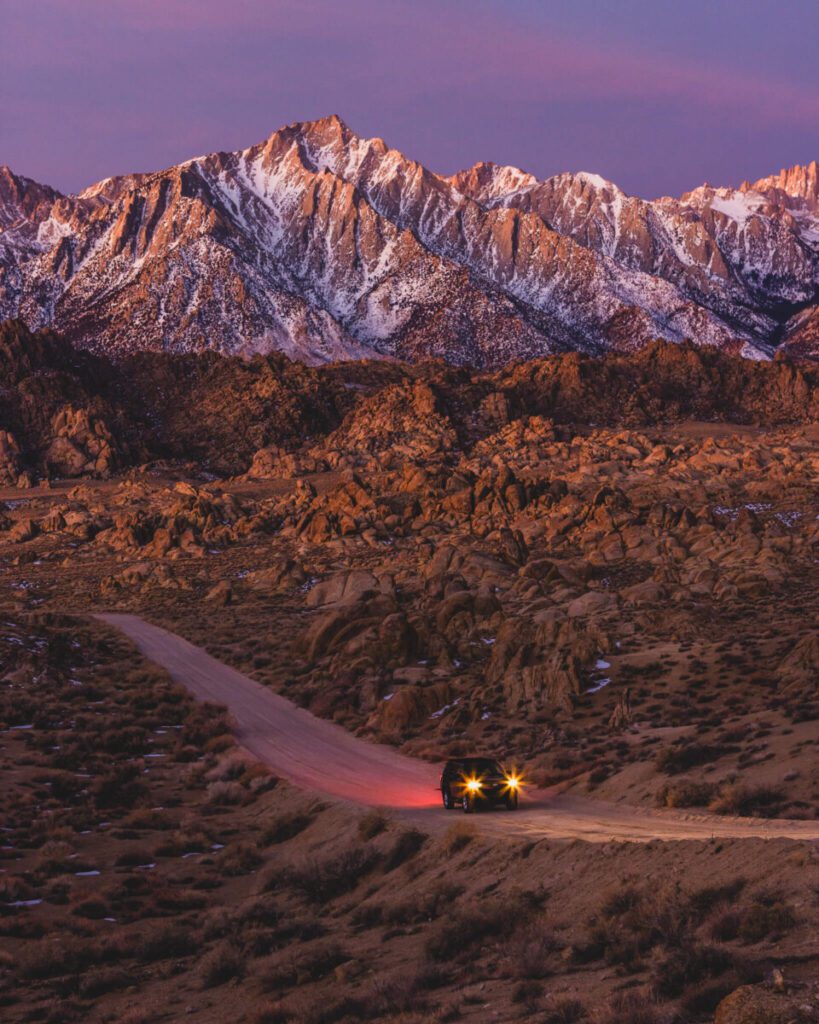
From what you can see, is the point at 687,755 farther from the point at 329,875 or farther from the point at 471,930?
the point at 471,930

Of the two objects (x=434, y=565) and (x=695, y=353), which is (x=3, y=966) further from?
(x=695, y=353)

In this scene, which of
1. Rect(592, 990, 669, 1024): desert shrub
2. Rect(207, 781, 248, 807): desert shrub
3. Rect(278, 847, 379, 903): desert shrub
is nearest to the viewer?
Rect(592, 990, 669, 1024): desert shrub

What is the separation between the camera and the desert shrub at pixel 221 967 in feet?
47.6

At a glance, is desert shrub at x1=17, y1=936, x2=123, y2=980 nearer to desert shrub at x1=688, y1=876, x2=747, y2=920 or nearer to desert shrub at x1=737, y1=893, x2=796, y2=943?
desert shrub at x1=688, y1=876, x2=747, y2=920

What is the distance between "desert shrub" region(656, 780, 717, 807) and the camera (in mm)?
21469

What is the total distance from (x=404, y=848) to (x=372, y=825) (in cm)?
187

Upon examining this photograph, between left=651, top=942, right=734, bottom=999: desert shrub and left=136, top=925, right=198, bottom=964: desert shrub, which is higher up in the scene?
left=651, top=942, right=734, bottom=999: desert shrub

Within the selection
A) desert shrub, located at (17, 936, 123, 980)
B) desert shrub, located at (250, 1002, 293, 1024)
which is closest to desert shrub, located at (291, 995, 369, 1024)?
desert shrub, located at (250, 1002, 293, 1024)

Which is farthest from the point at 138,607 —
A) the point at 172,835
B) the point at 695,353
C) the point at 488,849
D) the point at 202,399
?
the point at 695,353

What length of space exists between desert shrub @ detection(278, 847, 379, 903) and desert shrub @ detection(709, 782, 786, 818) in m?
7.06

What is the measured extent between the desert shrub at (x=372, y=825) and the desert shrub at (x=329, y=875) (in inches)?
42.3

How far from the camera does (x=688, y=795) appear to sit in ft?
70.8

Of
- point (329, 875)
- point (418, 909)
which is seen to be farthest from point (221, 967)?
point (329, 875)

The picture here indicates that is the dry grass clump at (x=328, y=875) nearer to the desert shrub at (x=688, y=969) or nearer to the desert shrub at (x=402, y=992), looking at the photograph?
the desert shrub at (x=402, y=992)
